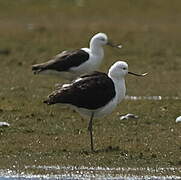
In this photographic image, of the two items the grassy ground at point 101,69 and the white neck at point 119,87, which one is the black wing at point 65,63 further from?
the white neck at point 119,87

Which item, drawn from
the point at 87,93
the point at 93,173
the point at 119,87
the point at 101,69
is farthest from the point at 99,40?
the point at 93,173

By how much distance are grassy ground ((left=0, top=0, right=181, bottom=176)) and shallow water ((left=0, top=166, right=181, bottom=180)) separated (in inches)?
11.0

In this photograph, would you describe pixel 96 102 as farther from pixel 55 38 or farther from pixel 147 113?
pixel 55 38

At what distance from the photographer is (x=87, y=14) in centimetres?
3922

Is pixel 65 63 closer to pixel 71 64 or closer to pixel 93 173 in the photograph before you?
pixel 71 64

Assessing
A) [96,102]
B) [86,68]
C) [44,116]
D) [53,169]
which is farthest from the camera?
[86,68]

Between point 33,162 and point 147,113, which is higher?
point 33,162

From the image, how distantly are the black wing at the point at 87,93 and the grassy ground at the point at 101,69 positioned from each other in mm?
603

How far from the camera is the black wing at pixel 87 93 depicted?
42.3ft

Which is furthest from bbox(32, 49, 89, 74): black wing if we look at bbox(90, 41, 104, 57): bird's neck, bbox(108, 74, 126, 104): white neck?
bbox(108, 74, 126, 104): white neck

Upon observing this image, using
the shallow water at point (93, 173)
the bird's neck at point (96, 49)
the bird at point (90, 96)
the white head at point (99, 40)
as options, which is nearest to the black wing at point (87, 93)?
the bird at point (90, 96)

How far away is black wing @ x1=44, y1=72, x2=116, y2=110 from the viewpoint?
42.3 feet

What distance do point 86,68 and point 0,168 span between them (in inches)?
270

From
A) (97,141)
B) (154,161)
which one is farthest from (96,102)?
(154,161)
